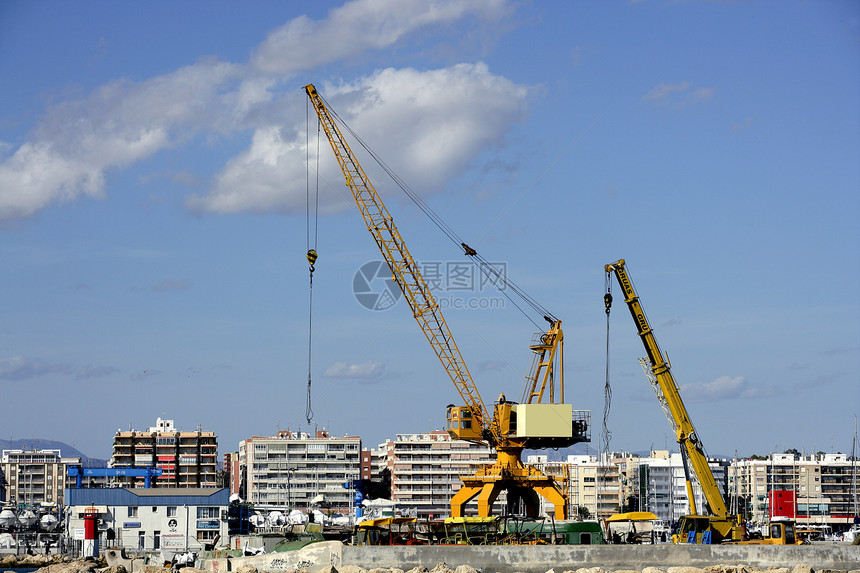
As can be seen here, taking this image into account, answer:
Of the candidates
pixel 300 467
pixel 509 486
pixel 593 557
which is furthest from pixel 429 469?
pixel 593 557

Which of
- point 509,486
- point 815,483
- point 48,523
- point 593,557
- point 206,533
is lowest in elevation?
point 815,483

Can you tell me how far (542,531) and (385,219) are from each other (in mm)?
29883

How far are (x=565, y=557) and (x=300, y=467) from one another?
131402 millimetres

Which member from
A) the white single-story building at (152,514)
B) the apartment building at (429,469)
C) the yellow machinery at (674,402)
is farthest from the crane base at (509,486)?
the apartment building at (429,469)

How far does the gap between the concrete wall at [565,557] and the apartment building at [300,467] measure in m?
125

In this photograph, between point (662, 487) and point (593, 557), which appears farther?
point (662, 487)

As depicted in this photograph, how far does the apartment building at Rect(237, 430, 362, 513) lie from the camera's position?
180 m

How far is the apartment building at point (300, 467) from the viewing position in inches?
7092

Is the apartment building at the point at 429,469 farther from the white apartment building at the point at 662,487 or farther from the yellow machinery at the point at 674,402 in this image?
the yellow machinery at the point at 674,402

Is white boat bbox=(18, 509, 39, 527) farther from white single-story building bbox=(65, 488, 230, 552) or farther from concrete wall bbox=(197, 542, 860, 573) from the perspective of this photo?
concrete wall bbox=(197, 542, 860, 573)

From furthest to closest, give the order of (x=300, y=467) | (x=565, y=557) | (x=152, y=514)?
(x=300, y=467) < (x=152, y=514) < (x=565, y=557)

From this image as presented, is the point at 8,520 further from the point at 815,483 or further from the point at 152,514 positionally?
the point at 815,483

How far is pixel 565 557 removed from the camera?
2143 inches

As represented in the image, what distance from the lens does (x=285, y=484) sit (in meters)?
181
